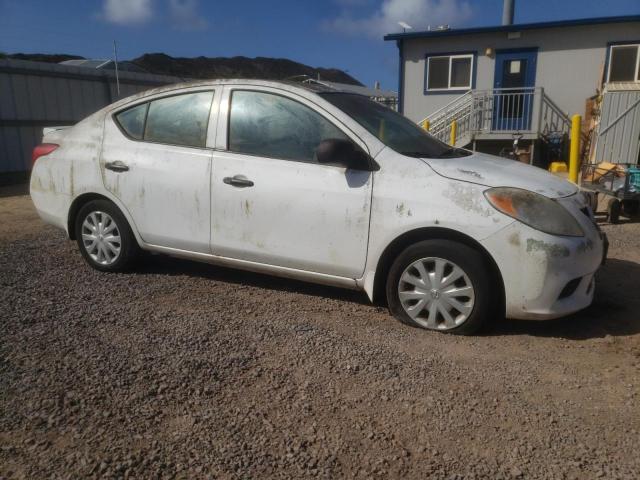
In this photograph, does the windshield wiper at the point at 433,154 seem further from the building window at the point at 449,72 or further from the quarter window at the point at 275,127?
the building window at the point at 449,72

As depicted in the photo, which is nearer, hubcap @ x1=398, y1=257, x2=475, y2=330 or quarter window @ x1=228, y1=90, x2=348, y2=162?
hubcap @ x1=398, y1=257, x2=475, y2=330

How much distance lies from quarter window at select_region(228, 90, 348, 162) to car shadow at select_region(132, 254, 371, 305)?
46.1 inches

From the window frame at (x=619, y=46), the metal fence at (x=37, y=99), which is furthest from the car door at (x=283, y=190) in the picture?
the window frame at (x=619, y=46)

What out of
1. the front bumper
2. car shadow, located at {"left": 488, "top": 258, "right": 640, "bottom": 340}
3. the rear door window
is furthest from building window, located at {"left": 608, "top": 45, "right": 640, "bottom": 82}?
the rear door window

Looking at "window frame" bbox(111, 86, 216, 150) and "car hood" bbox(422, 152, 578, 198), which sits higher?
"window frame" bbox(111, 86, 216, 150)

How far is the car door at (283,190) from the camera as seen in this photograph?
3.63 m

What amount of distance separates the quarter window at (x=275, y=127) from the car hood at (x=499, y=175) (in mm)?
745

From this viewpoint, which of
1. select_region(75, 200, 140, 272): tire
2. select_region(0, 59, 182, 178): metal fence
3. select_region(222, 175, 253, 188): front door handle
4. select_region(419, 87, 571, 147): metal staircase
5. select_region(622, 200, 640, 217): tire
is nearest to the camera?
select_region(222, 175, 253, 188): front door handle

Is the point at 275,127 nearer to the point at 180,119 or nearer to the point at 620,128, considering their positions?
the point at 180,119

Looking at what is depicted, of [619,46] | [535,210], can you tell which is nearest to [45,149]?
[535,210]

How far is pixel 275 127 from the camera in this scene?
3.94 m

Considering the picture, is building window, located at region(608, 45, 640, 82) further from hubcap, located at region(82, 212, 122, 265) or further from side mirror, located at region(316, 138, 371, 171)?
hubcap, located at region(82, 212, 122, 265)

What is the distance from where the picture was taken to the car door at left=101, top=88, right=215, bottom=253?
13.6 ft

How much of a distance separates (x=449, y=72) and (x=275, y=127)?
14118mm
